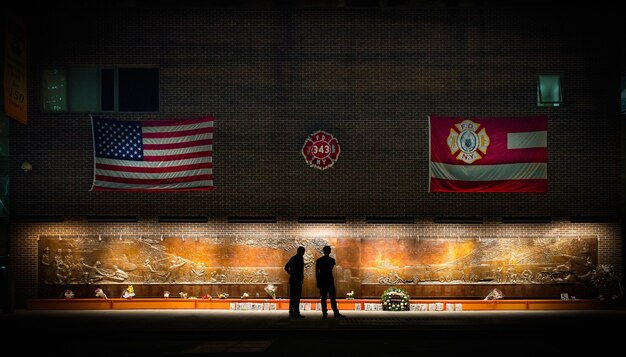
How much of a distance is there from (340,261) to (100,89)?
32.5ft

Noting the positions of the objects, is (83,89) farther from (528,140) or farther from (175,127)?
(528,140)

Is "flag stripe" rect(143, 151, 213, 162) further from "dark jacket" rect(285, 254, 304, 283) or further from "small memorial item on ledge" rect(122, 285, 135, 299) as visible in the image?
"dark jacket" rect(285, 254, 304, 283)

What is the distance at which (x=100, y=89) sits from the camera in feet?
79.9

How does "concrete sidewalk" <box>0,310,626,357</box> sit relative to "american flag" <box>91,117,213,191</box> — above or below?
below

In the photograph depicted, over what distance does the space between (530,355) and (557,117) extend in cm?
1259

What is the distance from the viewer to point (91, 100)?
24.4 metres

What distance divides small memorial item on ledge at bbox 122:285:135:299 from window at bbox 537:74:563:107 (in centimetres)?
1474

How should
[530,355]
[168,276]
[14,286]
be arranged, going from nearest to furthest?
[530,355]
[14,286]
[168,276]

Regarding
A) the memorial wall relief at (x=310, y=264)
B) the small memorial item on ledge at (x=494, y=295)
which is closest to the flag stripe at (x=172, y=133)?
the memorial wall relief at (x=310, y=264)

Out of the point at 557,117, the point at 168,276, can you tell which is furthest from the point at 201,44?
the point at 557,117

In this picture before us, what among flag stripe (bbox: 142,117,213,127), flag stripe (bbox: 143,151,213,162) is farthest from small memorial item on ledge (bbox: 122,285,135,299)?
flag stripe (bbox: 142,117,213,127)

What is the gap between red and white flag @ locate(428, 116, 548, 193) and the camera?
23.6m

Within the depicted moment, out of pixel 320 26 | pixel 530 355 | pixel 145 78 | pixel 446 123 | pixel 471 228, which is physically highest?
pixel 320 26

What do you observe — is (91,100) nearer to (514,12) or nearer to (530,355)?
(514,12)
